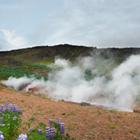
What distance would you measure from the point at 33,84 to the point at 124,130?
1793cm

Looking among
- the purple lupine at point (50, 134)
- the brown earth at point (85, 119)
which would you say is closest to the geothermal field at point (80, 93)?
the brown earth at point (85, 119)

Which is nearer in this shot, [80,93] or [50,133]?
[50,133]

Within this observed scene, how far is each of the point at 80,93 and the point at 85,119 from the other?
13.3m

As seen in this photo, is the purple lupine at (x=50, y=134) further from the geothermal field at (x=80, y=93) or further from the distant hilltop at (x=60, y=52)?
the distant hilltop at (x=60, y=52)

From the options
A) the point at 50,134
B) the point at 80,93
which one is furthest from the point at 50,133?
the point at 80,93

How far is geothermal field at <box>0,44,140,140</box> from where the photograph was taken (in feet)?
40.5

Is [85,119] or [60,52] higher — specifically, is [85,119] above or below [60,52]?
below

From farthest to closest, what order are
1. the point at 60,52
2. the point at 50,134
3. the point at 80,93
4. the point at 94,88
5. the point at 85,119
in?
1. the point at 60,52
2. the point at 94,88
3. the point at 80,93
4. the point at 85,119
5. the point at 50,134

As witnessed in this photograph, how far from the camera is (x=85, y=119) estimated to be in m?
13.0

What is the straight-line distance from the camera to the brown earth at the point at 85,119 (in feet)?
38.1

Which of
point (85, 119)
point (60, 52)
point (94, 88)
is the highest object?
point (60, 52)

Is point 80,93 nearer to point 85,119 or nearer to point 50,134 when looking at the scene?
point 85,119

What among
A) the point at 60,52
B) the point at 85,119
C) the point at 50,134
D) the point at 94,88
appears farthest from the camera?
the point at 60,52

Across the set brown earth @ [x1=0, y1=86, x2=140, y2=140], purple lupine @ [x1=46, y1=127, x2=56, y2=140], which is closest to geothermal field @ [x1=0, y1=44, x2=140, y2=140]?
brown earth @ [x1=0, y1=86, x2=140, y2=140]
